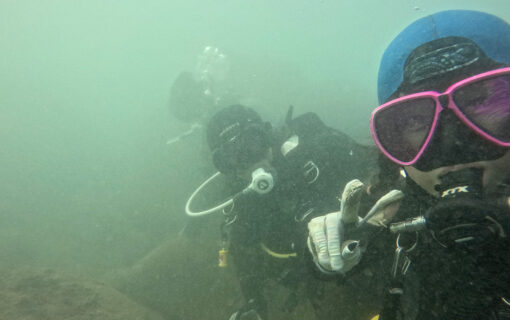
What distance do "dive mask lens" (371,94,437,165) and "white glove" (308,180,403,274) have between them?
0.87 ft

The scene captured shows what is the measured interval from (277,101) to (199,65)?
11.3 m

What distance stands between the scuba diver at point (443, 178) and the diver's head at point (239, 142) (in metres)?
2.10

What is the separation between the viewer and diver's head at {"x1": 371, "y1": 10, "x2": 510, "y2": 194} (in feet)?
4.33

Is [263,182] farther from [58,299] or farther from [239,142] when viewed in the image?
[58,299]

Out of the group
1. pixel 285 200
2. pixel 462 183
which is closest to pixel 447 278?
pixel 462 183

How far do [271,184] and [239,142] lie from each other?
0.84m

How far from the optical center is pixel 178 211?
37.9ft

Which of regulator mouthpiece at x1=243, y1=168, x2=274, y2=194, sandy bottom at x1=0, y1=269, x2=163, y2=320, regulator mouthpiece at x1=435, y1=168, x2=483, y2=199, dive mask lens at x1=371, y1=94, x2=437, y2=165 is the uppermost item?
dive mask lens at x1=371, y1=94, x2=437, y2=165

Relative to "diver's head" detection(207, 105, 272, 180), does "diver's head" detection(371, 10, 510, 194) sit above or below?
above

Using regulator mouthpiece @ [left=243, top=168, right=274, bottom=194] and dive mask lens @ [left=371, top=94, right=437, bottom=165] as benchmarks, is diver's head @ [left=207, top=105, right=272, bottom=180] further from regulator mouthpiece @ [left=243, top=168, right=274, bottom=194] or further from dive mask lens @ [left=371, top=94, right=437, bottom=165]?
dive mask lens @ [left=371, top=94, right=437, bottom=165]

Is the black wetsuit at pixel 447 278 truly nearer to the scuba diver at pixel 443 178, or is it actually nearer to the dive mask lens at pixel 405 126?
the scuba diver at pixel 443 178

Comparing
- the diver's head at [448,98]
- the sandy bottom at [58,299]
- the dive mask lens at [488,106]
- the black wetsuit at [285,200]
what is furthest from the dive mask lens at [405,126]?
the sandy bottom at [58,299]

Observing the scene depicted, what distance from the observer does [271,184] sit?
352 cm

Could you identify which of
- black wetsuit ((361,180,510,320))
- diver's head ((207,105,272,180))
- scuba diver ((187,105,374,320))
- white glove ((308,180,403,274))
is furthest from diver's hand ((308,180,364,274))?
diver's head ((207,105,272,180))
